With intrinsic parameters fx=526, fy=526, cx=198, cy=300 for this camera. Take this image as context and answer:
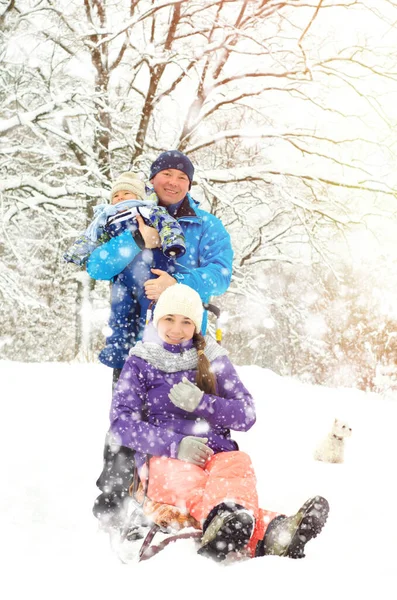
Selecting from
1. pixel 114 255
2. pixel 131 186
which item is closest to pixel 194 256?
pixel 114 255

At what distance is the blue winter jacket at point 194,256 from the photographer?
272 centimetres

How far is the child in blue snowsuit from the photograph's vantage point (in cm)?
274

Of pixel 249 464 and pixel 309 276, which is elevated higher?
pixel 309 276

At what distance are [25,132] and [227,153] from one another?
475 centimetres

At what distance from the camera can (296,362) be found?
18.9 m

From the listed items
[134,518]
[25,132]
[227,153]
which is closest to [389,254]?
[227,153]

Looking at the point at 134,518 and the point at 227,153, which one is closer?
the point at 134,518

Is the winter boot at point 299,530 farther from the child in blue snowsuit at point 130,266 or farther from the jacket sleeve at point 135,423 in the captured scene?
the child in blue snowsuit at point 130,266

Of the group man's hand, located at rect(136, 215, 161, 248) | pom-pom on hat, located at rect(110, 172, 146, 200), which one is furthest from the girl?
pom-pom on hat, located at rect(110, 172, 146, 200)

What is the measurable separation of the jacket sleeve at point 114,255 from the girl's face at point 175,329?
0.39 meters

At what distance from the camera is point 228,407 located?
7.94 feet

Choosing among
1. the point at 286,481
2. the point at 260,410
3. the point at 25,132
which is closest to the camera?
the point at 286,481

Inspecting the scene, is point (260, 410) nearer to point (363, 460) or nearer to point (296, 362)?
point (363, 460)

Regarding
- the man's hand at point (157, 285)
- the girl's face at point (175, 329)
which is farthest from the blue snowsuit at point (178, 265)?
the girl's face at point (175, 329)
